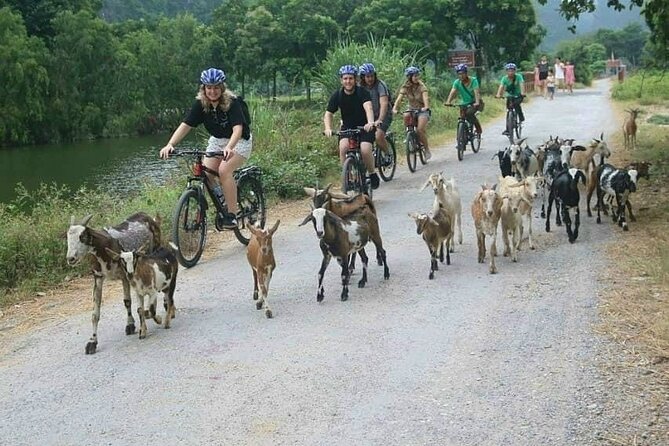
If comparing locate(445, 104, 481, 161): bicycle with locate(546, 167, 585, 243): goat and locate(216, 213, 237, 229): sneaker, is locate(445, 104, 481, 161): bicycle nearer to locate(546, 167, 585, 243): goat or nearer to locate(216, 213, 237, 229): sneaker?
locate(546, 167, 585, 243): goat

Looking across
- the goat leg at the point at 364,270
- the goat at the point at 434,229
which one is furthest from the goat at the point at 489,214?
the goat leg at the point at 364,270

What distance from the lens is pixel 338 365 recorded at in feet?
19.9

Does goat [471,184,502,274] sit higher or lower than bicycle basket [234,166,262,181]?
lower

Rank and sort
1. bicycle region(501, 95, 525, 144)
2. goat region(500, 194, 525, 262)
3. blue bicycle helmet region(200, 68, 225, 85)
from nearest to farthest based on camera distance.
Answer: goat region(500, 194, 525, 262)
blue bicycle helmet region(200, 68, 225, 85)
bicycle region(501, 95, 525, 144)

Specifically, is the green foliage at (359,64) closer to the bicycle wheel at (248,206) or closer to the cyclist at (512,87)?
the cyclist at (512,87)

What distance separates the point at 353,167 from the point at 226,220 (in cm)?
256

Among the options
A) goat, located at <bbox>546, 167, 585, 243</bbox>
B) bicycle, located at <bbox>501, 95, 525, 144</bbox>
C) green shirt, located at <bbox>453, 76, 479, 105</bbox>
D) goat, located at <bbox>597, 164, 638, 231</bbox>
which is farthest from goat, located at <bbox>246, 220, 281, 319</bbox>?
bicycle, located at <bbox>501, 95, 525, 144</bbox>

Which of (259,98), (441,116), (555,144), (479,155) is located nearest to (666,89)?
(441,116)

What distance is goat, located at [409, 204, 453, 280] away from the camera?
27.6 feet

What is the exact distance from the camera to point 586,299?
7.42 m

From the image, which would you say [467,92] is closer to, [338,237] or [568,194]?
[568,194]

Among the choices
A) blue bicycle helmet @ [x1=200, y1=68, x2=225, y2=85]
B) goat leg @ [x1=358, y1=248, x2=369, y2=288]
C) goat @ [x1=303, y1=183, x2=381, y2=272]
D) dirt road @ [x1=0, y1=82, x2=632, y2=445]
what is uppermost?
blue bicycle helmet @ [x1=200, y1=68, x2=225, y2=85]

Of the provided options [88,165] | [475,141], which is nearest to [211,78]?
[475,141]

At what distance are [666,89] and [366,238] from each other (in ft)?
92.9
